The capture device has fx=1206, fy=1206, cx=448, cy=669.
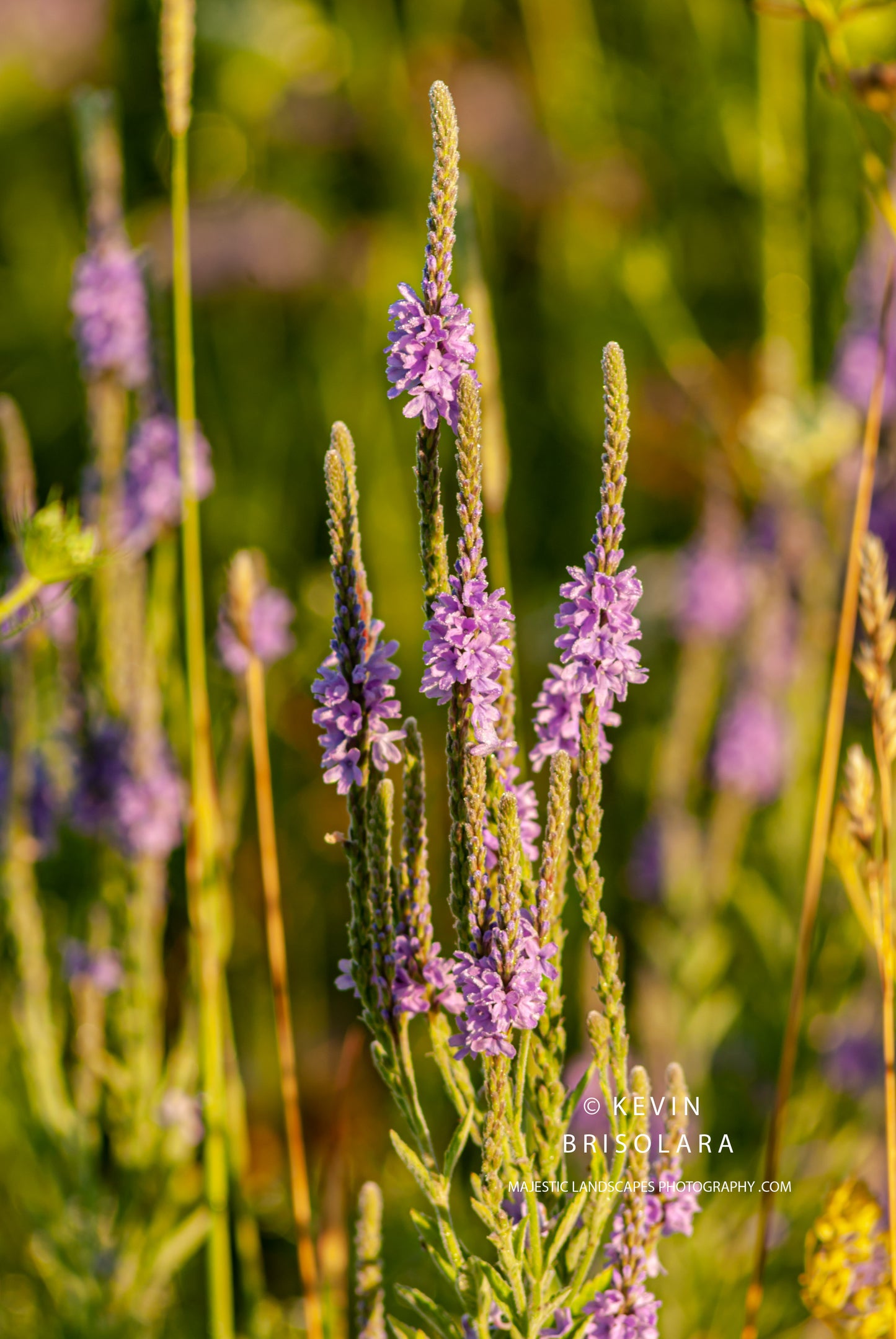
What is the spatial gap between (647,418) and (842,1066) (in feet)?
6.23

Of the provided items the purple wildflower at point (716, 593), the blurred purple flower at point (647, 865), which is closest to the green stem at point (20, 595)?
the blurred purple flower at point (647, 865)

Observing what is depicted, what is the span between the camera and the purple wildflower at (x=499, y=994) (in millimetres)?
874

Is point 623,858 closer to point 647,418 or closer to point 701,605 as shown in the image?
point 701,605

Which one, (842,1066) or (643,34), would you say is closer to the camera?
(842,1066)

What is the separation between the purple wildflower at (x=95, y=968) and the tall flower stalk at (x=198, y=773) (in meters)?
0.38

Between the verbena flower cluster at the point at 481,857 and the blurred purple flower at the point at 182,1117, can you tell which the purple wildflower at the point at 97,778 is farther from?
the verbena flower cluster at the point at 481,857

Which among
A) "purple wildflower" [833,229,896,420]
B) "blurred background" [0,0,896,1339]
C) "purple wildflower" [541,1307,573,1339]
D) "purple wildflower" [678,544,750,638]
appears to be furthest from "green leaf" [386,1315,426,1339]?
"purple wildflower" [833,229,896,420]

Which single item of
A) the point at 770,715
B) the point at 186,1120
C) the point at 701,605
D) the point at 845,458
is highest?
the point at 845,458

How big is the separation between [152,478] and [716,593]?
4.02 feet

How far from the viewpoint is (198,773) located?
1.45 m

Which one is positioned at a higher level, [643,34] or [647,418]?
[643,34]

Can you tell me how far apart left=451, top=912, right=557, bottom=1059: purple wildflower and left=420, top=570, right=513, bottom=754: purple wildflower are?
0.15 meters

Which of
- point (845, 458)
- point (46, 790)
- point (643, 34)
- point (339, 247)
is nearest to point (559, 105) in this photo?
point (643, 34)

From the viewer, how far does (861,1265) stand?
121cm
